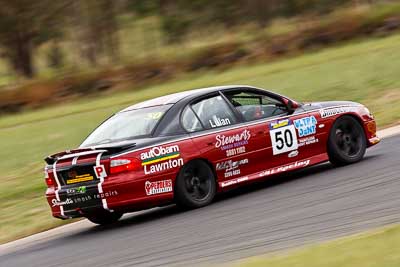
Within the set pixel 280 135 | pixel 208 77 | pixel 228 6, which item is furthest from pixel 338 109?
→ pixel 228 6

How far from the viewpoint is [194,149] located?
10914mm

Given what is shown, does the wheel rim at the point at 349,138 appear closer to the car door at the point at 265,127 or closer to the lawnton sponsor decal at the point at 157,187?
the car door at the point at 265,127

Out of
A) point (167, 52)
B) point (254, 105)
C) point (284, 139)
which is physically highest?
point (167, 52)

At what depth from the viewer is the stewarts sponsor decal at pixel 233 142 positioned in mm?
11258

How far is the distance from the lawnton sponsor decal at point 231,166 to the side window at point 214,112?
471mm

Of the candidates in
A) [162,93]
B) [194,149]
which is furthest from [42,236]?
[162,93]

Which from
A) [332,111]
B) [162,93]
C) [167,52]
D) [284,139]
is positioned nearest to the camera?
[284,139]

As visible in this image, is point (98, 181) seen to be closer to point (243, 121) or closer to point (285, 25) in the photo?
point (243, 121)

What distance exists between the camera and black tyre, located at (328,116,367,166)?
12.4 meters

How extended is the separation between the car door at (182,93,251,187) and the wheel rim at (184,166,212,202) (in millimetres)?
178

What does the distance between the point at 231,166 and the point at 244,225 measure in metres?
2.13

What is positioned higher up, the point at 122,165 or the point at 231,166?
the point at 122,165

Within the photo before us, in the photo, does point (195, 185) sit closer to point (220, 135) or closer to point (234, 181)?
point (234, 181)

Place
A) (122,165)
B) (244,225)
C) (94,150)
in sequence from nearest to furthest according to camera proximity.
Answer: (244,225)
(122,165)
(94,150)
